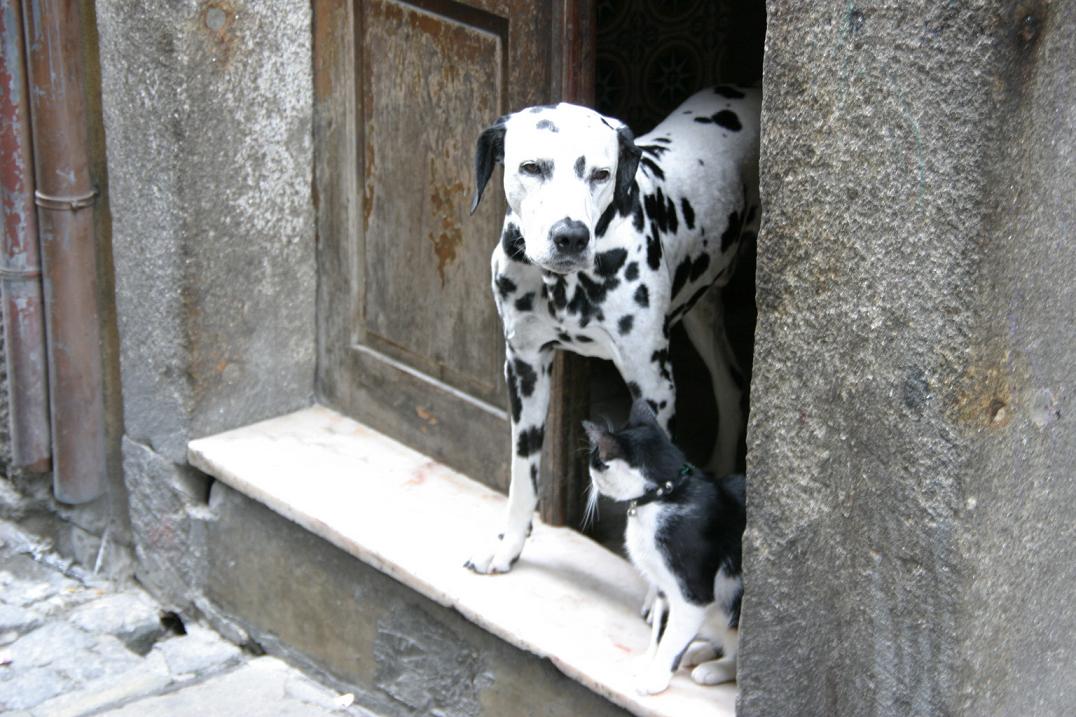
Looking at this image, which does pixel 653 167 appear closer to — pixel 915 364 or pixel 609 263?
pixel 609 263

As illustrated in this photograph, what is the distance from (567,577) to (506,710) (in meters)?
0.35

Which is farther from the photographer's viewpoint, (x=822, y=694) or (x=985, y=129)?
Answer: (x=822, y=694)

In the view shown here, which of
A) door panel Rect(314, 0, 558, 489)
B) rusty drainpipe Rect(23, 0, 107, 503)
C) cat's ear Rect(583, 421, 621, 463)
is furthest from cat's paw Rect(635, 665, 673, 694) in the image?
rusty drainpipe Rect(23, 0, 107, 503)

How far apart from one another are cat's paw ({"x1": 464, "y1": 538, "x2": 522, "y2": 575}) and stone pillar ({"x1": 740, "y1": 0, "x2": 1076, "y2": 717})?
910 millimetres

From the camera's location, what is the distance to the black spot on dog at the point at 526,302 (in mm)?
3510

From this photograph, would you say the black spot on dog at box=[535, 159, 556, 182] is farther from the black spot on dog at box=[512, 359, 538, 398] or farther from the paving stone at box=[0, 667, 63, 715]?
the paving stone at box=[0, 667, 63, 715]

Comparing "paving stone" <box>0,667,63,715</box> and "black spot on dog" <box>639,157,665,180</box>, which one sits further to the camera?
"paving stone" <box>0,667,63,715</box>

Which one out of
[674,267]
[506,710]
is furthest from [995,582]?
[506,710]

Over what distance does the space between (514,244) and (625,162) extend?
33 centimetres

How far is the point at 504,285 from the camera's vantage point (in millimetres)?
3523

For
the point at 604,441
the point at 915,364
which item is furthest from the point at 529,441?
the point at 915,364

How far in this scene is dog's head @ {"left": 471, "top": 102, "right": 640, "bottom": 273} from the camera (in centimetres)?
312

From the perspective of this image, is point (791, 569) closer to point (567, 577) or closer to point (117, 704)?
point (567, 577)

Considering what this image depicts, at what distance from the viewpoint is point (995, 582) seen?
279 centimetres
